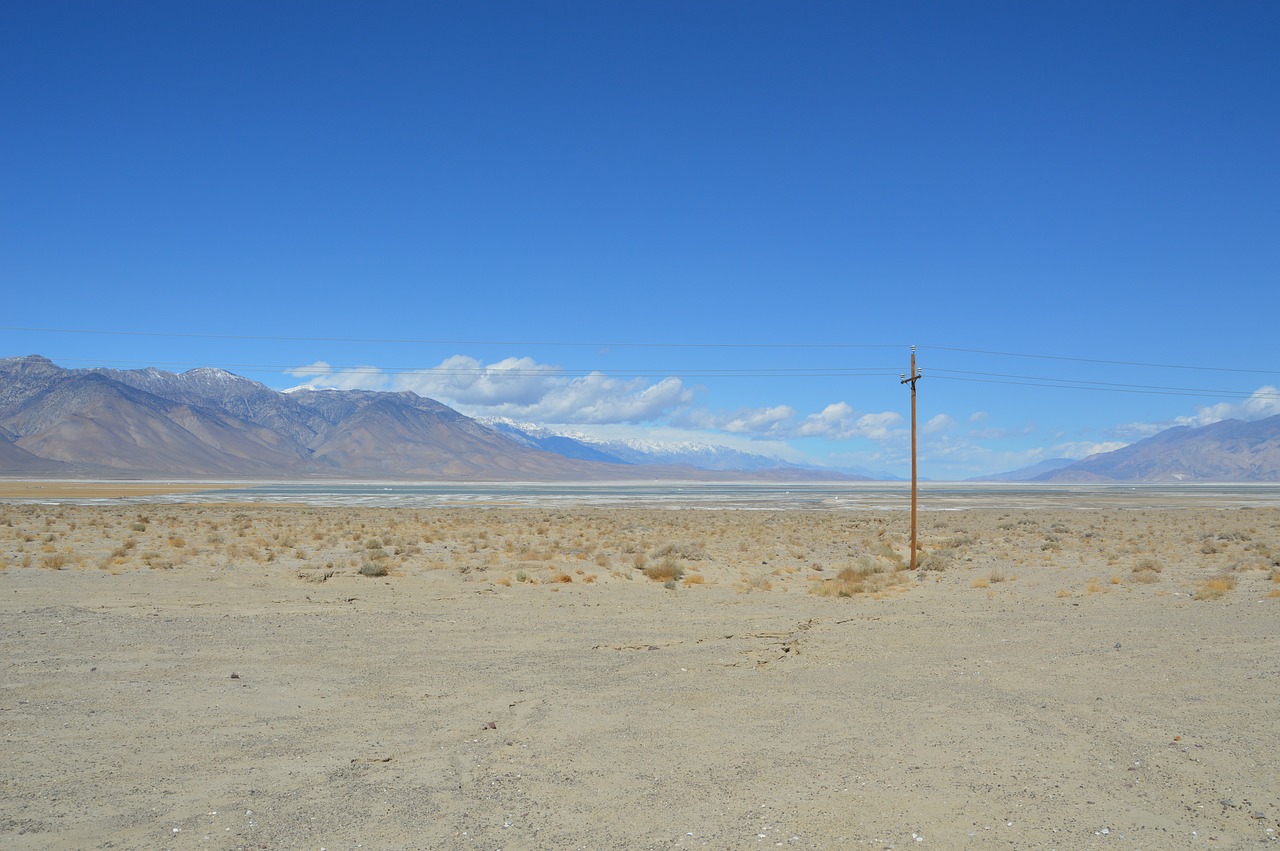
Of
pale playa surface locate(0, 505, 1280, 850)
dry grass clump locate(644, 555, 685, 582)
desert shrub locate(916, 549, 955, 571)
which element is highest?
desert shrub locate(916, 549, 955, 571)

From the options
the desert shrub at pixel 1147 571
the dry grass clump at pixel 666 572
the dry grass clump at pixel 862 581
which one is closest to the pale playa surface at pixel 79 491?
the dry grass clump at pixel 666 572

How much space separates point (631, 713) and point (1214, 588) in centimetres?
1533

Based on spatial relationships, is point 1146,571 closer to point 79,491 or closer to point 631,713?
point 631,713

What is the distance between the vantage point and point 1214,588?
65.4 ft

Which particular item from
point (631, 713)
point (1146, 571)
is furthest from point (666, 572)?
point (631, 713)

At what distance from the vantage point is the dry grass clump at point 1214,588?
19.4 m

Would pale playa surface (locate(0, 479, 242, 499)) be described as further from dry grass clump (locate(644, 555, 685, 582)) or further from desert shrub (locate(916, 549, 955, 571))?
desert shrub (locate(916, 549, 955, 571))

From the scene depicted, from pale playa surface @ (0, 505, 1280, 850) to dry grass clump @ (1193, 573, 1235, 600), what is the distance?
144 mm

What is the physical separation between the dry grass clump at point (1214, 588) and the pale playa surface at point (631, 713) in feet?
0.47

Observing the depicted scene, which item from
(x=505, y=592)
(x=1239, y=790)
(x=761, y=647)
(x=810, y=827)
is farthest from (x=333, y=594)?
(x=1239, y=790)

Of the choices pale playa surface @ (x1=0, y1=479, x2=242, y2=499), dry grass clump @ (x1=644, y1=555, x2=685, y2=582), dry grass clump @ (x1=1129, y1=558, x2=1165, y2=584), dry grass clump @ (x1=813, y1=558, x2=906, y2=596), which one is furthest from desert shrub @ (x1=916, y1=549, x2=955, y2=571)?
pale playa surface @ (x1=0, y1=479, x2=242, y2=499)

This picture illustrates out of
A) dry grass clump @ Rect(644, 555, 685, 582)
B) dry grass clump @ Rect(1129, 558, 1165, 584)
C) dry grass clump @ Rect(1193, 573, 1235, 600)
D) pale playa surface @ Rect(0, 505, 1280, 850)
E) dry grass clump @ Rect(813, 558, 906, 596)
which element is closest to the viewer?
pale playa surface @ Rect(0, 505, 1280, 850)

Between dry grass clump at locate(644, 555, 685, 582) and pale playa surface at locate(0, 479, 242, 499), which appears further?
pale playa surface at locate(0, 479, 242, 499)

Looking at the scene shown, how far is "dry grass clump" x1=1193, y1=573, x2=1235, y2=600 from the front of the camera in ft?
63.5
